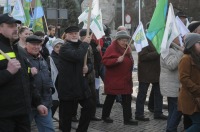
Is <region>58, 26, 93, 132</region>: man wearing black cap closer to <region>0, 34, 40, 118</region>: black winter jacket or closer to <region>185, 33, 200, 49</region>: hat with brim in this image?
<region>185, 33, 200, 49</region>: hat with brim

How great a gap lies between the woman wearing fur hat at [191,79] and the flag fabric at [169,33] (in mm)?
817

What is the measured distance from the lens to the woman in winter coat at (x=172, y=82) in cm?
589

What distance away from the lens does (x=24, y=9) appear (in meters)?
9.90

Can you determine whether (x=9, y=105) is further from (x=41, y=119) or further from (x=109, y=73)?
(x=109, y=73)

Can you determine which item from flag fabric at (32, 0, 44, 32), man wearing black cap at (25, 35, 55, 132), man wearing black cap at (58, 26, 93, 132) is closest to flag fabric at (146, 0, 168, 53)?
man wearing black cap at (58, 26, 93, 132)

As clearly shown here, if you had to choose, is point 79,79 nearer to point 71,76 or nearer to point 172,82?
point 71,76

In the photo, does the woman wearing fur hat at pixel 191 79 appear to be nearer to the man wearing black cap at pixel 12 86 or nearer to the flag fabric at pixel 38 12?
the man wearing black cap at pixel 12 86

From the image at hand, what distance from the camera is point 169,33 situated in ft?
19.4

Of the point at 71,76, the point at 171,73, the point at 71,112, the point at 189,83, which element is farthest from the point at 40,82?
the point at 171,73

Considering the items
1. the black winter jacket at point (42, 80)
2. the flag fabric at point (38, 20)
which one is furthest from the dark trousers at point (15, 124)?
the flag fabric at point (38, 20)

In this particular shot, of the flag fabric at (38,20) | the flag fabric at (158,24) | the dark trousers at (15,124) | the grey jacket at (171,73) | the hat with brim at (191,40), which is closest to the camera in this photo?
the dark trousers at (15,124)

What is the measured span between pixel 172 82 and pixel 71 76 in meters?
1.64

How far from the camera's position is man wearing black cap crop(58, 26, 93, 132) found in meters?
5.57

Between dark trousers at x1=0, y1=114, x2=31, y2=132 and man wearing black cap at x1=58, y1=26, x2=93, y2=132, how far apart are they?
1.59 meters
